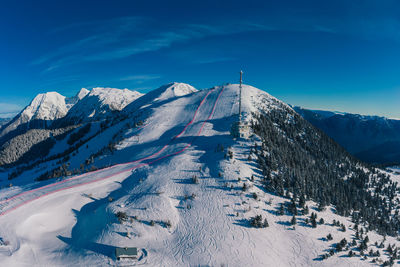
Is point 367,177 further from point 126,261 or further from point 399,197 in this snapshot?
point 126,261

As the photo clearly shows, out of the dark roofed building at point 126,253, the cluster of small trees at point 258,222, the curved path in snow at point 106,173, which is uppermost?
the curved path in snow at point 106,173

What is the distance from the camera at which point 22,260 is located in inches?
819

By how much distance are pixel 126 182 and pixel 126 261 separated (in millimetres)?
16441

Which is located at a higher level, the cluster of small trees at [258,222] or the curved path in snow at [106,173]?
the curved path in snow at [106,173]

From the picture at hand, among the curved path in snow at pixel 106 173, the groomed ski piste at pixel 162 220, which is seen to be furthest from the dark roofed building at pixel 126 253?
the curved path in snow at pixel 106 173

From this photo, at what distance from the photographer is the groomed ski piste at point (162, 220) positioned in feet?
69.1

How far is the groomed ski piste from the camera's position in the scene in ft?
69.1

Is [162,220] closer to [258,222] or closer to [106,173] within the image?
[258,222]

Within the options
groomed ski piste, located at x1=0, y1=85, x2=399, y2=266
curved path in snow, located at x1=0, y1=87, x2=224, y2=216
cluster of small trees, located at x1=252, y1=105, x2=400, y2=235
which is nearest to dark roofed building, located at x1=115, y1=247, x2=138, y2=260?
groomed ski piste, located at x1=0, y1=85, x2=399, y2=266

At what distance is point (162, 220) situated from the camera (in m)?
25.2

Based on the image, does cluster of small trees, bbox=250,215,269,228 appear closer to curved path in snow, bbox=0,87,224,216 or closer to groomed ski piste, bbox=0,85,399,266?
groomed ski piste, bbox=0,85,399,266

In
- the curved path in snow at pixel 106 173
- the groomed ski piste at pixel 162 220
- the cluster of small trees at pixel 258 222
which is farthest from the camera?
the curved path in snow at pixel 106 173

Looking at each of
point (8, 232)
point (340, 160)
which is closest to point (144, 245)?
point (8, 232)

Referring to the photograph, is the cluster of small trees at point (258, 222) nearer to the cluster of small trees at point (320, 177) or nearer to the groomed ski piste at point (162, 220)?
the groomed ski piste at point (162, 220)
